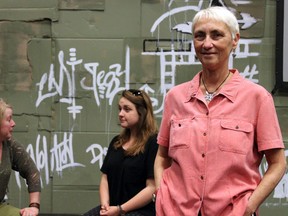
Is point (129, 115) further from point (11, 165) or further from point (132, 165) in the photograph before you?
point (11, 165)

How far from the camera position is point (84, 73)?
506 cm

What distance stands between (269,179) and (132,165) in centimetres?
160

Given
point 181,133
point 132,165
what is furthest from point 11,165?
point 181,133

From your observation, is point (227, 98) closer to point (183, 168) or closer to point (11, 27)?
point (183, 168)

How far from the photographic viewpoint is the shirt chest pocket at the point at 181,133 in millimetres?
2164

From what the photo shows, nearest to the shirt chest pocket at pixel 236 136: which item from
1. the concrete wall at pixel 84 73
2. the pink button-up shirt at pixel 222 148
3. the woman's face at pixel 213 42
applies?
the pink button-up shirt at pixel 222 148

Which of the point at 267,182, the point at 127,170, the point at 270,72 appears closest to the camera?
the point at 267,182

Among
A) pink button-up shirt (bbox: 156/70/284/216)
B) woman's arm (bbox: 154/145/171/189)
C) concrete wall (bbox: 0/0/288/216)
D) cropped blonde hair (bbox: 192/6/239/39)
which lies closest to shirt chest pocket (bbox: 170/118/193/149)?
pink button-up shirt (bbox: 156/70/284/216)

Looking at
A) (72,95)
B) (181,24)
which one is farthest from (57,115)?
(181,24)

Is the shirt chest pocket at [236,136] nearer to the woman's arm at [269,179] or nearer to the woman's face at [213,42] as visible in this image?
the woman's arm at [269,179]

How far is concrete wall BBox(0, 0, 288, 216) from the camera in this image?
502 cm

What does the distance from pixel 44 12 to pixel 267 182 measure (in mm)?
3511

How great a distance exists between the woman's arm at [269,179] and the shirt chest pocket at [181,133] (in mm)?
324

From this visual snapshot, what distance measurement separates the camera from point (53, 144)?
505 centimetres
